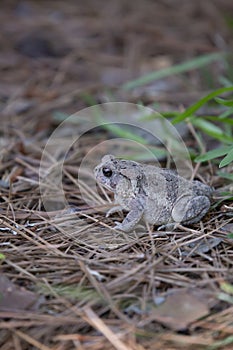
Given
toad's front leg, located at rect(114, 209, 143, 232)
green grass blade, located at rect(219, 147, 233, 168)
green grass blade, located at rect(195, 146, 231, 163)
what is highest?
green grass blade, located at rect(219, 147, 233, 168)

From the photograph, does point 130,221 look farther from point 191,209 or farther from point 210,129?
point 210,129

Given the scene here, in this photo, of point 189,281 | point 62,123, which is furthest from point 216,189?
point 62,123

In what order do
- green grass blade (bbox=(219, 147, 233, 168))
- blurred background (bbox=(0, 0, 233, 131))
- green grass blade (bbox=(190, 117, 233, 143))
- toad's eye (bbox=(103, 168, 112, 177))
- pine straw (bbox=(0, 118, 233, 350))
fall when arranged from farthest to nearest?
blurred background (bbox=(0, 0, 233, 131)) < green grass blade (bbox=(190, 117, 233, 143)) < toad's eye (bbox=(103, 168, 112, 177)) < green grass blade (bbox=(219, 147, 233, 168)) < pine straw (bbox=(0, 118, 233, 350))

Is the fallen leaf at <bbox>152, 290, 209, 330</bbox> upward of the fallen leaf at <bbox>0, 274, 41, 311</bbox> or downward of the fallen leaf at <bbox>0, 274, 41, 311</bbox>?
upward

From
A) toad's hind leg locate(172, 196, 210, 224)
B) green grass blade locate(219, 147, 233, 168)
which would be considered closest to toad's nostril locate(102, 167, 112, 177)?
toad's hind leg locate(172, 196, 210, 224)

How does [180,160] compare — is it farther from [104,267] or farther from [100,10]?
[100,10]

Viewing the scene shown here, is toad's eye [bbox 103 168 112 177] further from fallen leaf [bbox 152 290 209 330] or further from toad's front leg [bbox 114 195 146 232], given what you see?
fallen leaf [bbox 152 290 209 330]
